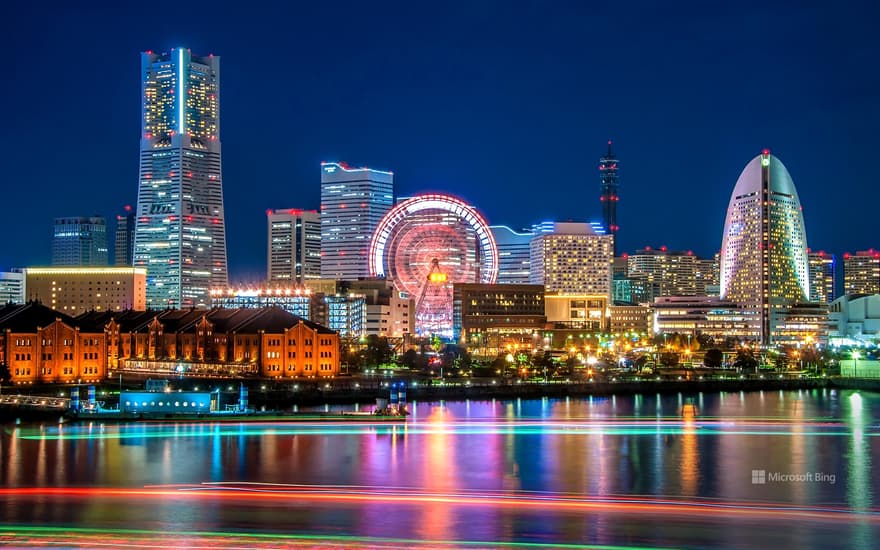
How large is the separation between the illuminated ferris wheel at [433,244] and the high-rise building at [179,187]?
78.3m

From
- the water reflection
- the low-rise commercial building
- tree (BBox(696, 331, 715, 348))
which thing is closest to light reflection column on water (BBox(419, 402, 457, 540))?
the water reflection

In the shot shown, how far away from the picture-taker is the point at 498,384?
6831 cm

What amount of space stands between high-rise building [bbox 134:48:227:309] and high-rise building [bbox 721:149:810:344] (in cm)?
7741

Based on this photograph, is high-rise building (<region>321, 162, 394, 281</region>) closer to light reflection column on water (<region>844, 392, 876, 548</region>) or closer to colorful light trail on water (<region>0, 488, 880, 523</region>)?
light reflection column on water (<region>844, 392, 876, 548</region>)

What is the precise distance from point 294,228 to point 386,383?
404ft

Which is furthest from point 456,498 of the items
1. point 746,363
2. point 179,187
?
point 179,187

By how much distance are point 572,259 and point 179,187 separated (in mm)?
62219

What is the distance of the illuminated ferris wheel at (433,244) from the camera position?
293ft

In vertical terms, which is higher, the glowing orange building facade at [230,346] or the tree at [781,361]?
the glowing orange building facade at [230,346]

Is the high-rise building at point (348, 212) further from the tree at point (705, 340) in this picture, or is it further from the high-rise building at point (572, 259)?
the tree at point (705, 340)

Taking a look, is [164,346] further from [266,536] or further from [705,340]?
[705,340]

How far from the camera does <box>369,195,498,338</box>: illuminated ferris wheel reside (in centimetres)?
8931

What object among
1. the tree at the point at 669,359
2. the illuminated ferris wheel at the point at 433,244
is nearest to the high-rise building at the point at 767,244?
the tree at the point at 669,359

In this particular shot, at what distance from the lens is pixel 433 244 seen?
90125 mm
